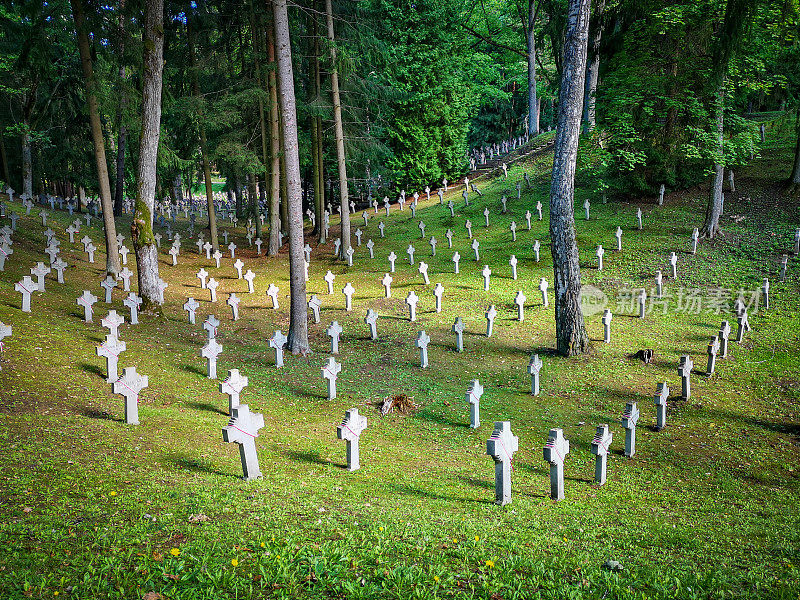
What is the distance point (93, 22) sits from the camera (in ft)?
48.3

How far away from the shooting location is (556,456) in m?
6.26

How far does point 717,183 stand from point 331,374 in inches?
599

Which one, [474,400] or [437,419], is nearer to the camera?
[474,400]

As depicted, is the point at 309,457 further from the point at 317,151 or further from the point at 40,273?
the point at 317,151

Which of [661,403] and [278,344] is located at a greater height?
[278,344]

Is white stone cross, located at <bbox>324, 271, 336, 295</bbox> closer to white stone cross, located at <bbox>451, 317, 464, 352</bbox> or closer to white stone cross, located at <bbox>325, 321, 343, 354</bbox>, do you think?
white stone cross, located at <bbox>325, 321, 343, 354</bbox>

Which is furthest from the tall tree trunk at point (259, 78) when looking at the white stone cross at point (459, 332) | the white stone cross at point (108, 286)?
the white stone cross at point (459, 332)

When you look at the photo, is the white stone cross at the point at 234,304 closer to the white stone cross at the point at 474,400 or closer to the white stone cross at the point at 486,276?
the white stone cross at the point at 486,276

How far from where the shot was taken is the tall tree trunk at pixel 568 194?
11500mm

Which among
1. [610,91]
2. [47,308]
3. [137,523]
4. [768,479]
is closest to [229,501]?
[137,523]

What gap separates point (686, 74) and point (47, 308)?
19018mm

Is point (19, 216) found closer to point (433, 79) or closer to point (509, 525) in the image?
point (433, 79)

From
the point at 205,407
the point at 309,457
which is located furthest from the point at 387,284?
the point at 309,457

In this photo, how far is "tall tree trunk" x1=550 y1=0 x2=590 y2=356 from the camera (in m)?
11.5
